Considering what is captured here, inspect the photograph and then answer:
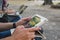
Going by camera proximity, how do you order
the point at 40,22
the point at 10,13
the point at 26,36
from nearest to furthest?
the point at 26,36
the point at 40,22
the point at 10,13

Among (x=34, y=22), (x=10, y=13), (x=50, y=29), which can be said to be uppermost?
(x=34, y=22)

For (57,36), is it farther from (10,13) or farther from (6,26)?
(6,26)

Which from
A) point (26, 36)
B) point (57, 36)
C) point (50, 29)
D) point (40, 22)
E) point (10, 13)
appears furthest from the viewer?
point (50, 29)

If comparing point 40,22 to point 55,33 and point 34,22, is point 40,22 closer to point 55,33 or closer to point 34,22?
point 34,22

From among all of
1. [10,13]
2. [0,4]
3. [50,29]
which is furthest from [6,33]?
[50,29]

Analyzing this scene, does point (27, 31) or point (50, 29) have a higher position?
point (27, 31)

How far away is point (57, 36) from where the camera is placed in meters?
6.34

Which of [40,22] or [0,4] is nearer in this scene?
[40,22]

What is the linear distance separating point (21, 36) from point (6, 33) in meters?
0.72

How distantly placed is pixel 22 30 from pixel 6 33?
0.67 metres

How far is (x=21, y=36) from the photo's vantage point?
1765 millimetres

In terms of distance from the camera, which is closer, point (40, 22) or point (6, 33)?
point (40, 22)

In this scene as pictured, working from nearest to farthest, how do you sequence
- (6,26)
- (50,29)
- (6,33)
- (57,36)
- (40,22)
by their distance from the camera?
1. (40,22)
2. (6,33)
3. (6,26)
4. (57,36)
5. (50,29)

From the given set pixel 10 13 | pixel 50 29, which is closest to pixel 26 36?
pixel 10 13
